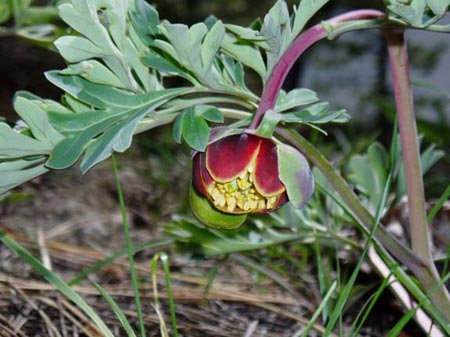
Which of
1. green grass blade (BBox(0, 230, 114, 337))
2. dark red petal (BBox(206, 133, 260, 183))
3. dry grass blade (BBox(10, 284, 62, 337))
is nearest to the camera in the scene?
dark red petal (BBox(206, 133, 260, 183))

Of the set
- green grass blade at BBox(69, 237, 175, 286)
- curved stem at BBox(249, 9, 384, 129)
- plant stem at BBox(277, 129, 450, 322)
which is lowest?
green grass blade at BBox(69, 237, 175, 286)

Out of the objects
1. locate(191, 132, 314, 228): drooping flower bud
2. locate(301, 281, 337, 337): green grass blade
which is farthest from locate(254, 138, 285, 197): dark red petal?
locate(301, 281, 337, 337): green grass blade

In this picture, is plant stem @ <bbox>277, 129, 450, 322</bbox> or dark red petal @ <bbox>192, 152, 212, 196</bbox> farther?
plant stem @ <bbox>277, 129, 450, 322</bbox>

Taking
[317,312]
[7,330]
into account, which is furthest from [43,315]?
[317,312]

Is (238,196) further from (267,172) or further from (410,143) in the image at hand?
(410,143)

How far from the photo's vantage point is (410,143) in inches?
29.3

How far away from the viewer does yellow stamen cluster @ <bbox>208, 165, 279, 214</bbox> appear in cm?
62

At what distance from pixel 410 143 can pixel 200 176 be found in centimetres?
24

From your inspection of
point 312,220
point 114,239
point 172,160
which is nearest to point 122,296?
point 312,220

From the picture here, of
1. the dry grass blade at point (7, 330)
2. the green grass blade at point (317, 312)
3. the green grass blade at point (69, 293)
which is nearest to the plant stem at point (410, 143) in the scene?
the green grass blade at point (317, 312)

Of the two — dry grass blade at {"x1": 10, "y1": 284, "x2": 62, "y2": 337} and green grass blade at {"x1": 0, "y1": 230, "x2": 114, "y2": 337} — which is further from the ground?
green grass blade at {"x1": 0, "y1": 230, "x2": 114, "y2": 337}

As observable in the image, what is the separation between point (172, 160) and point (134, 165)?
0.15m

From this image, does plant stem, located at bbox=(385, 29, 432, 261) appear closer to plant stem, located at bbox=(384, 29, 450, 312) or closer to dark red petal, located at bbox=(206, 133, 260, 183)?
plant stem, located at bbox=(384, 29, 450, 312)

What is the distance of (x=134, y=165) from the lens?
1886mm
